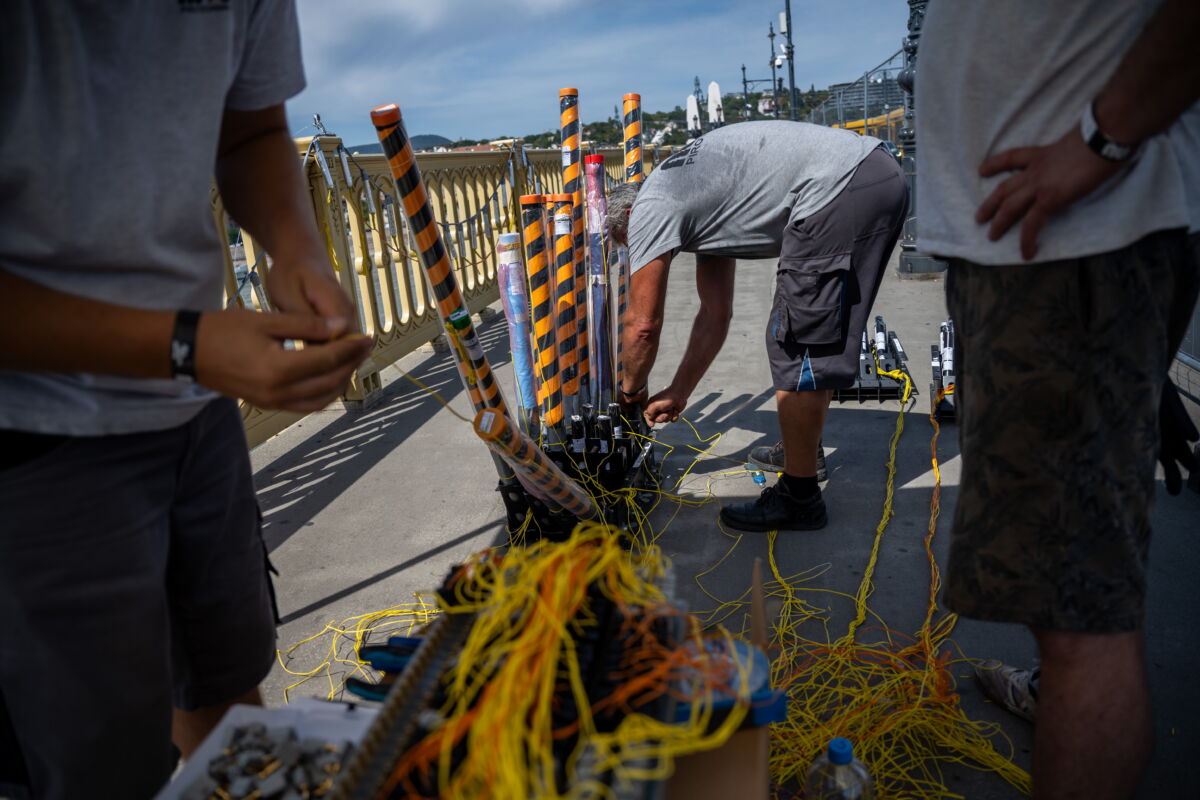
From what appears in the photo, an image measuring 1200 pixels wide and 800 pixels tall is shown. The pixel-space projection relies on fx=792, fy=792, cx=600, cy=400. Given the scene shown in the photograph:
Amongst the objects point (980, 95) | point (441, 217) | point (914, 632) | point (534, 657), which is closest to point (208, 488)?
point (534, 657)

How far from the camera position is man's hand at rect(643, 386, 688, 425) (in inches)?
138

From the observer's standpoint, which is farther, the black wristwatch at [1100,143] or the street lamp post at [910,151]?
the street lamp post at [910,151]

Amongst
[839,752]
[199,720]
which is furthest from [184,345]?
[839,752]

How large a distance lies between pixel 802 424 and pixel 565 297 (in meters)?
1.08

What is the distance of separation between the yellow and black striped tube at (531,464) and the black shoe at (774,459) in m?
1.31

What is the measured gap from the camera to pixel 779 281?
10.1 feet

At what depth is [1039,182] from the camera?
4.14 feet

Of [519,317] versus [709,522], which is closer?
[519,317]

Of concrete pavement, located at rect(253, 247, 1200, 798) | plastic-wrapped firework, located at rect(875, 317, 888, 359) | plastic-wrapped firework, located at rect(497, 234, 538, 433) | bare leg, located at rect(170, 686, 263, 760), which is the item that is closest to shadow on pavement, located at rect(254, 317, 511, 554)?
concrete pavement, located at rect(253, 247, 1200, 798)

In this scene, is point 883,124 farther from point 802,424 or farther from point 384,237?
point 802,424

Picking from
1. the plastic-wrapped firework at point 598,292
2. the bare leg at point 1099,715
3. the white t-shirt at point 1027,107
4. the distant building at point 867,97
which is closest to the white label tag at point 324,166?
the plastic-wrapped firework at point 598,292

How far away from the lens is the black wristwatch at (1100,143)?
121cm

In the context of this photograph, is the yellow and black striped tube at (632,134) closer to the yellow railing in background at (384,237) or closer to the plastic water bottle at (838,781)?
the yellow railing in background at (384,237)

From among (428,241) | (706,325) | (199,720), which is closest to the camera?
(199,720)
